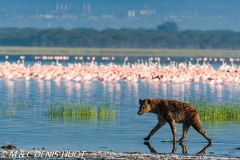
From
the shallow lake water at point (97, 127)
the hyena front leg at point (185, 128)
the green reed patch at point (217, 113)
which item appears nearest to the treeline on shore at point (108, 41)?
the shallow lake water at point (97, 127)

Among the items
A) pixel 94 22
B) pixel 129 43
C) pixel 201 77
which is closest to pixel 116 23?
pixel 94 22

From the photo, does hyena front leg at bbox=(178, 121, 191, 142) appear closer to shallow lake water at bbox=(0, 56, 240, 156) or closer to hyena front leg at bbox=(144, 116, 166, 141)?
shallow lake water at bbox=(0, 56, 240, 156)

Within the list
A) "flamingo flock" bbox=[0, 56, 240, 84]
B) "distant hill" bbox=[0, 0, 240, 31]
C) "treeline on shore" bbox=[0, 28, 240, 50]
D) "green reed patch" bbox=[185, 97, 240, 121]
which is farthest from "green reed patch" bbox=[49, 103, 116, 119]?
"distant hill" bbox=[0, 0, 240, 31]

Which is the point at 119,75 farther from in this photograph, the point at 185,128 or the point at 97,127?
the point at 185,128

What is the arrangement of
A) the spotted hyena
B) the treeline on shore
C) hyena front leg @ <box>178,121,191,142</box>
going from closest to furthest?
the spotted hyena < hyena front leg @ <box>178,121,191,142</box> < the treeline on shore

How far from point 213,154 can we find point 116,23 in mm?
168713

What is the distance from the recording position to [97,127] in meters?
18.3

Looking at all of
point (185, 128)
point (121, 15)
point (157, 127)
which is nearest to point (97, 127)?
point (157, 127)

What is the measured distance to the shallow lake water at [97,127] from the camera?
15586mm

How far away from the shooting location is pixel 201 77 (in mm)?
35656

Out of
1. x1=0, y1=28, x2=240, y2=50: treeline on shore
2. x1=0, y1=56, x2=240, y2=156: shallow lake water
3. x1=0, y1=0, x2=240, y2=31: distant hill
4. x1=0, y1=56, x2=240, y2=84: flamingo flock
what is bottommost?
x1=0, y1=56, x2=240, y2=156: shallow lake water

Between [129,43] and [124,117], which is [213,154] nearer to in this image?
[124,117]

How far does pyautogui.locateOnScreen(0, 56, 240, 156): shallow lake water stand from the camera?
15.6 meters

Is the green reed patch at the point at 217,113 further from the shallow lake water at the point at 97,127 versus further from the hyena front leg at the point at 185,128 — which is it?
the hyena front leg at the point at 185,128
